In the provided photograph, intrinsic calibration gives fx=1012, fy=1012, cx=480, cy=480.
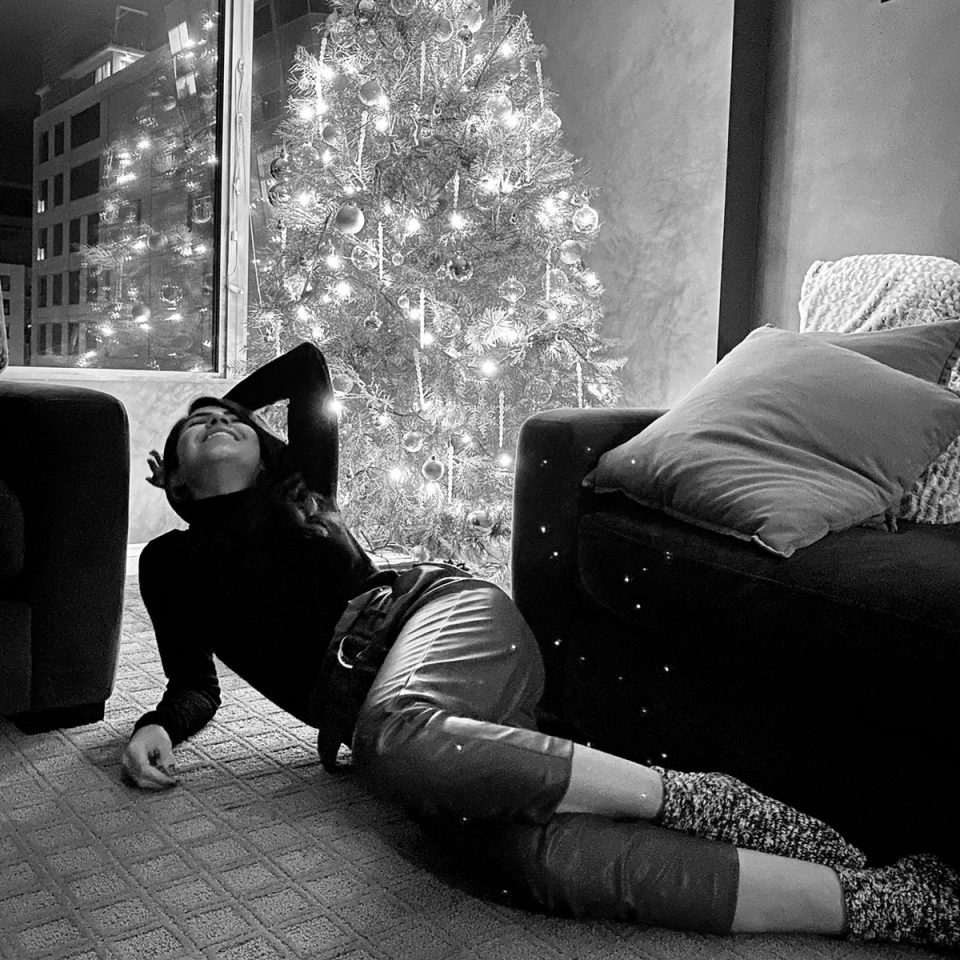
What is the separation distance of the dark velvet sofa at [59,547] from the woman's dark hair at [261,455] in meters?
0.17

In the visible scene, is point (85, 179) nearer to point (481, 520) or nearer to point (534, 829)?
point (481, 520)

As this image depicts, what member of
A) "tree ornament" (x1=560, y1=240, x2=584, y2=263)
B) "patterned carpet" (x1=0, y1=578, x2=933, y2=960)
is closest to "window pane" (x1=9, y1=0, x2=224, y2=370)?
"tree ornament" (x1=560, y1=240, x2=584, y2=263)

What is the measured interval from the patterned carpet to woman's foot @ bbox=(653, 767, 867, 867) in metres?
0.10

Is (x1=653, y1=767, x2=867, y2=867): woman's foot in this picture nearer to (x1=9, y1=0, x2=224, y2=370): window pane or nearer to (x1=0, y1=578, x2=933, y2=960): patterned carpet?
(x1=0, y1=578, x2=933, y2=960): patterned carpet

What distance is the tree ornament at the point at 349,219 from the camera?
2768 millimetres

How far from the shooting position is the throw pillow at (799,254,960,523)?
1.77 metres

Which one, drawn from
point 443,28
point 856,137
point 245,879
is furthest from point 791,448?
point 443,28

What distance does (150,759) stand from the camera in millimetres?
1606

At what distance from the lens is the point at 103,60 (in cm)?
343

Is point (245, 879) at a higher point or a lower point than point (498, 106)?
lower

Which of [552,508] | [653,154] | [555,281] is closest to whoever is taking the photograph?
[552,508]

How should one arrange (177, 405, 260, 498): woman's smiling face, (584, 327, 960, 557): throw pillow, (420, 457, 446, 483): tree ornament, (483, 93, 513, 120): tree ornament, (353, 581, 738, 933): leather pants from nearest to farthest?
(353, 581, 738, 933): leather pants, (584, 327, 960, 557): throw pillow, (177, 405, 260, 498): woman's smiling face, (420, 457, 446, 483): tree ornament, (483, 93, 513, 120): tree ornament

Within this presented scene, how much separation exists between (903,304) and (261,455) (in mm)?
1277

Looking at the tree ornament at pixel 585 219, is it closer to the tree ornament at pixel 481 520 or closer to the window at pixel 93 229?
the tree ornament at pixel 481 520
